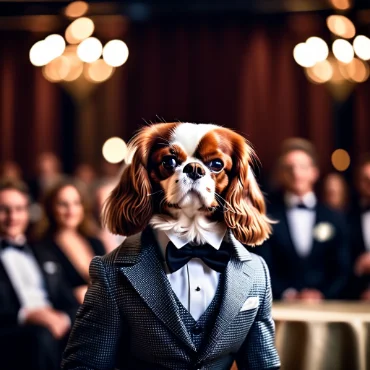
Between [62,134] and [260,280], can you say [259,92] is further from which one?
[260,280]

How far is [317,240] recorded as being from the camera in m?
3.26

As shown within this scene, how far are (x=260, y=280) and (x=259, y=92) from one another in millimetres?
7585

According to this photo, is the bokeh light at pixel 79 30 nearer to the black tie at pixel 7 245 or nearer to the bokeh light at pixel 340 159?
the bokeh light at pixel 340 159

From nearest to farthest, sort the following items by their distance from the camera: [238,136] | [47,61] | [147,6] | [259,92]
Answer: [238,136], [47,61], [147,6], [259,92]

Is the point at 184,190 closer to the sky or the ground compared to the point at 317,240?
closer to the sky

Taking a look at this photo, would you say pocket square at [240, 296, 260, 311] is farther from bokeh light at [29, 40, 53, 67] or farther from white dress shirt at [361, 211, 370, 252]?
bokeh light at [29, 40, 53, 67]

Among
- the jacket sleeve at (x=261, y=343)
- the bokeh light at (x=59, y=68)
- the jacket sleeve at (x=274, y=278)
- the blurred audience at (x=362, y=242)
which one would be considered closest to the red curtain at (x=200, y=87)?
the bokeh light at (x=59, y=68)

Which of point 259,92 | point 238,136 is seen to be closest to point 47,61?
point 259,92

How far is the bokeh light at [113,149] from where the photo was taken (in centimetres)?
891

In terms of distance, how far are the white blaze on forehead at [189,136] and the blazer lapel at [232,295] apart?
28 cm

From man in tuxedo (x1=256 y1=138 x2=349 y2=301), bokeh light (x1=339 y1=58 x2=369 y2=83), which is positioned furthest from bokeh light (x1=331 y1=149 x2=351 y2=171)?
man in tuxedo (x1=256 y1=138 x2=349 y2=301)

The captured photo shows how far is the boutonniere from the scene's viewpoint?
3.27 m

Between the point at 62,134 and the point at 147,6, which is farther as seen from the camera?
the point at 62,134

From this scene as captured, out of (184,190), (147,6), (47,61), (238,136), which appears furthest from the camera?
(147,6)
